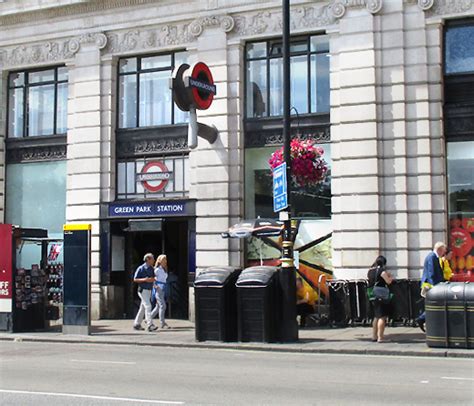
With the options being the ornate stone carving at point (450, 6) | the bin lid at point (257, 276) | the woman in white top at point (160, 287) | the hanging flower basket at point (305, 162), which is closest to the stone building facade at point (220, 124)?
the ornate stone carving at point (450, 6)

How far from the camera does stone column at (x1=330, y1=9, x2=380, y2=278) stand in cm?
1969

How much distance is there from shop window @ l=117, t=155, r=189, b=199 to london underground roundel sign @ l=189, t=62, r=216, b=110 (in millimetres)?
2170

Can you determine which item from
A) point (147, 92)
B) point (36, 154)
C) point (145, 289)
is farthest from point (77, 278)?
point (36, 154)

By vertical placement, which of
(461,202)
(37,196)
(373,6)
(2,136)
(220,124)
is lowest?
(461,202)

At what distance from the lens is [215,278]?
54.5 feet

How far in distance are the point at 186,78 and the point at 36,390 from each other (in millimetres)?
11723

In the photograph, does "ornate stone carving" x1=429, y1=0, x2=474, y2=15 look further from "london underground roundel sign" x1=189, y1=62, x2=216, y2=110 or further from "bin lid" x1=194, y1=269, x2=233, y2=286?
"bin lid" x1=194, y1=269, x2=233, y2=286

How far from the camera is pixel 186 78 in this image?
66.2 ft

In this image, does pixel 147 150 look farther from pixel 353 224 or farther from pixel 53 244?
pixel 353 224

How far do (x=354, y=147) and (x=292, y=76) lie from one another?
293 centimetres

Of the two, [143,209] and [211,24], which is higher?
[211,24]

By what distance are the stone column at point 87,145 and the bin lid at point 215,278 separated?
6.99 metres

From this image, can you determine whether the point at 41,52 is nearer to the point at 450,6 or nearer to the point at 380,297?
the point at 450,6

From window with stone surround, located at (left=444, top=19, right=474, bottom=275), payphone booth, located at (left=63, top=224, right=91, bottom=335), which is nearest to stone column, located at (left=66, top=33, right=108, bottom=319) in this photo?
payphone booth, located at (left=63, top=224, right=91, bottom=335)
